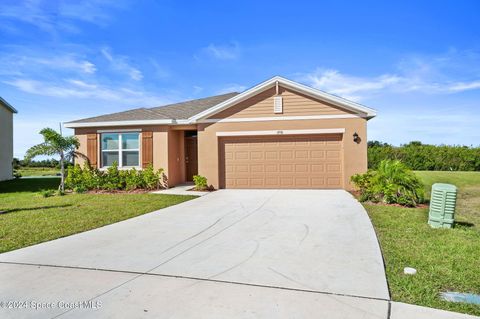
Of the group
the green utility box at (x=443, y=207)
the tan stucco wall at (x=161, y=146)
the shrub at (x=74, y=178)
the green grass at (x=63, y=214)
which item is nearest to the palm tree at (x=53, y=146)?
the shrub at (x=74, y=178)

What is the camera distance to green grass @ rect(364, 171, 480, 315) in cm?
351

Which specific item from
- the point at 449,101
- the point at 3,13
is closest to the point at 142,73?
the point at 3,13

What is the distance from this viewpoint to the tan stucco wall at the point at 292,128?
12492 millimetres

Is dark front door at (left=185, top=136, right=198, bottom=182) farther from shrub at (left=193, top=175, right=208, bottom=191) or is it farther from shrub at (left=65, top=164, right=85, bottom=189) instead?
shrub at (left=65, top=164, right=85, bottom=189)

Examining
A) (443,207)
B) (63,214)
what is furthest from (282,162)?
(63,214)

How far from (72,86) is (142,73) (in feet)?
11.8

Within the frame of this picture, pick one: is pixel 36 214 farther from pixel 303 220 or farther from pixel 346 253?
pixel 346 253

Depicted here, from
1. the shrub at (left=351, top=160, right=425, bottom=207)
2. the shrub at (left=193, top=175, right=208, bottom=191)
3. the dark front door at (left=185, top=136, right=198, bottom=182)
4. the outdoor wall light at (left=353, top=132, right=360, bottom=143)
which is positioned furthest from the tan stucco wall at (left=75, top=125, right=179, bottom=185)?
the shrub at (left=351, top=160, right=425, bottom=207)

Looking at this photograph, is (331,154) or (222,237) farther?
(331,154)

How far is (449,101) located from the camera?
19609 mm

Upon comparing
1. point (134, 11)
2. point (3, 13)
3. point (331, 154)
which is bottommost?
point (331, 154)

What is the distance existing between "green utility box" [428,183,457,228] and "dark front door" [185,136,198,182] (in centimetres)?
1094

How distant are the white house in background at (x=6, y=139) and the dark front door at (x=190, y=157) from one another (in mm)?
12434

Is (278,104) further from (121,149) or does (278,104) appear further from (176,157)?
(121,149)
